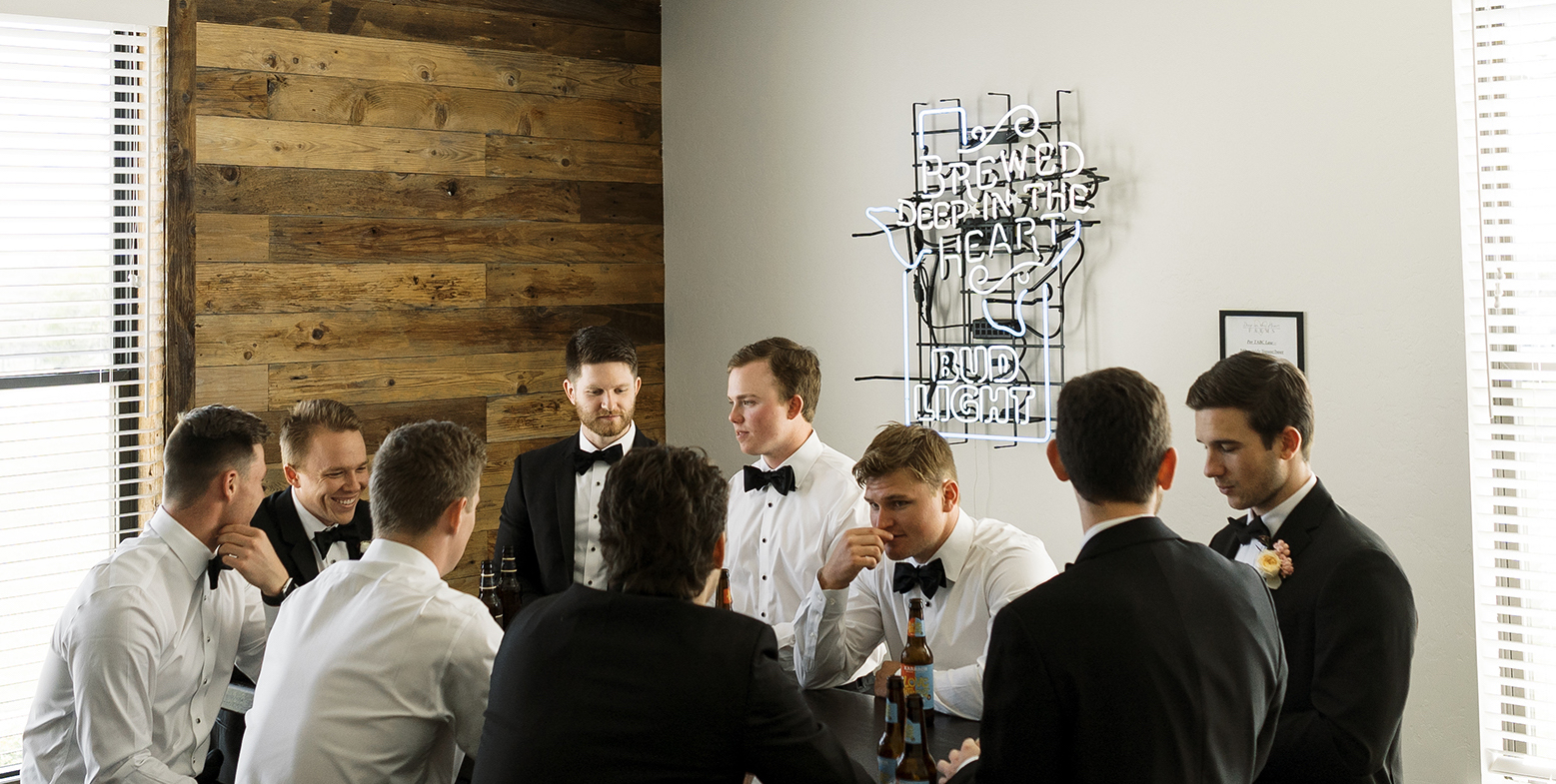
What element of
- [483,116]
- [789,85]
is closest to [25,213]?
[483,116]

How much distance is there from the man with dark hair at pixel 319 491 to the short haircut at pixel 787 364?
1140mm

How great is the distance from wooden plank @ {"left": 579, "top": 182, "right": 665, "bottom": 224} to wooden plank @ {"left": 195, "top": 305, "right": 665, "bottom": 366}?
42cm

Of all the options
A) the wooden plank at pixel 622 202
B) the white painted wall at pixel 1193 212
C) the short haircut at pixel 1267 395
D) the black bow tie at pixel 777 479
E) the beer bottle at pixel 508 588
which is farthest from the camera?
the wooden plank at pixel 622 202

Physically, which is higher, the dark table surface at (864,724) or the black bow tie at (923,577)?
the black bow tie at (923,577)

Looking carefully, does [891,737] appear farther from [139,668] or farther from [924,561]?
[139,668]

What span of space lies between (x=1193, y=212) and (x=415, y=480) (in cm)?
258

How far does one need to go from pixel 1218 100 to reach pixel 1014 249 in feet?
2.74

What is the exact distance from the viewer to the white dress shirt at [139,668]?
2289 mm

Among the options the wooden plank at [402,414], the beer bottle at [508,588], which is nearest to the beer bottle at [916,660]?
the beer bottle at [508,588]

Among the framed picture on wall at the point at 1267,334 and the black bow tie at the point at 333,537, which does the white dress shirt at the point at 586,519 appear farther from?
the framed picture on wall at the point at 1267,334

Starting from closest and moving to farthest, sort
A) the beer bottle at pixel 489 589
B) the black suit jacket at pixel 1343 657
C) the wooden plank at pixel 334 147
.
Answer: the black suit jacket at pixel 1343 657 → the beer bottle at pixel 489 589 → the wooden plank at pixel 334 147

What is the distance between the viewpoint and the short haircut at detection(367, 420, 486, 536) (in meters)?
2.20

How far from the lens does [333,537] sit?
3320 mm

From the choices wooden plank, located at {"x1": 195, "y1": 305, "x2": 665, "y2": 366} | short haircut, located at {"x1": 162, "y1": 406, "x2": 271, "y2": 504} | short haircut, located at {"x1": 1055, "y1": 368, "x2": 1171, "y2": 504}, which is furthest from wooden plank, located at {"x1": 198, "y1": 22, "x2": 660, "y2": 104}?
short haircut, located at {"x1": 1055, "y1": 368, "x2": 1171, "y2": 504}
